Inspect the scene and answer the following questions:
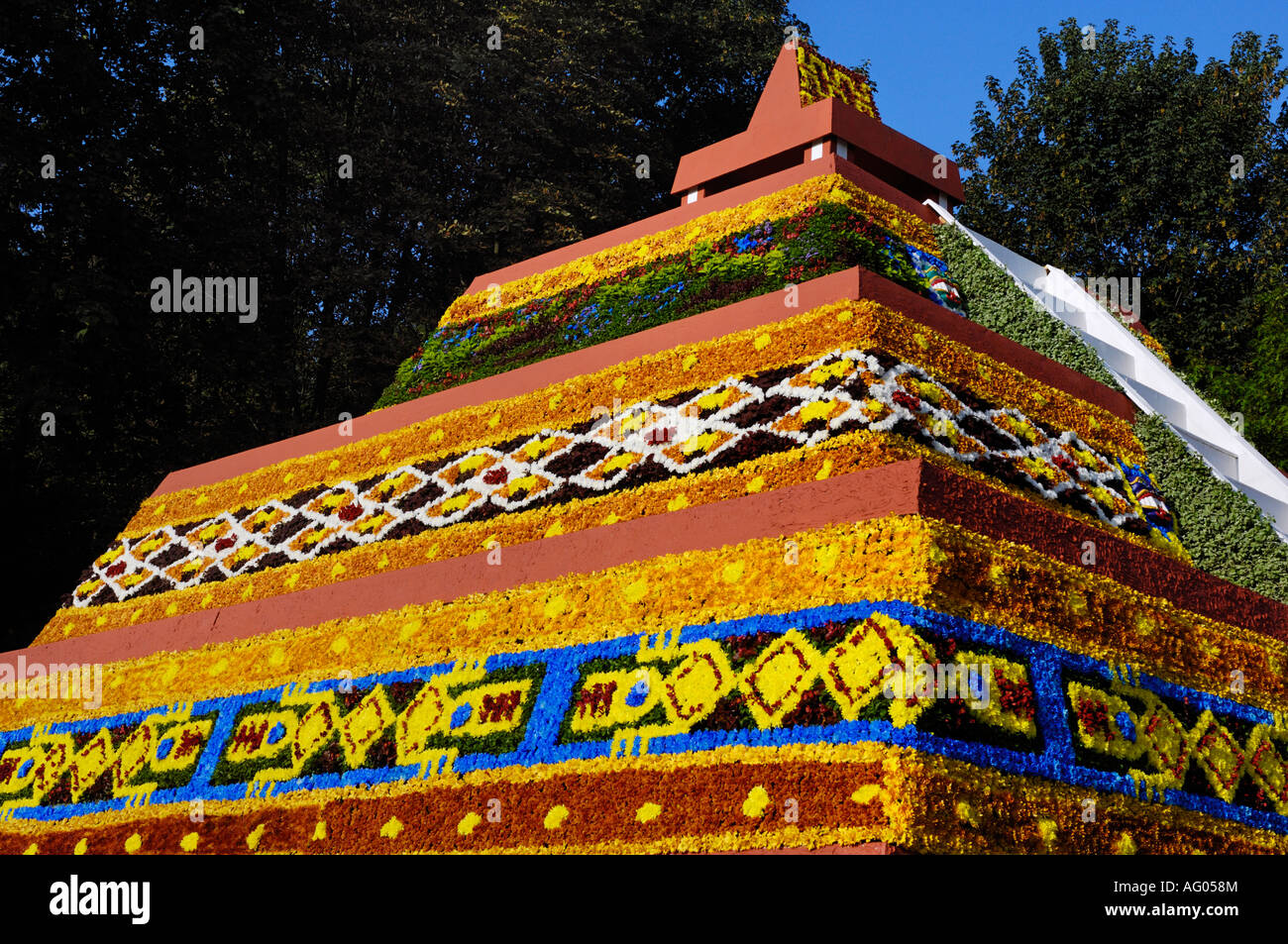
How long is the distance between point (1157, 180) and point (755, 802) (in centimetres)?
1995

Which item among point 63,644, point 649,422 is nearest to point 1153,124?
point 649,422

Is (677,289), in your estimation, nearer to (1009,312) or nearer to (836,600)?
(1009,312)

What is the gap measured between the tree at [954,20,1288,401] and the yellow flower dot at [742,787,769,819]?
16.2m

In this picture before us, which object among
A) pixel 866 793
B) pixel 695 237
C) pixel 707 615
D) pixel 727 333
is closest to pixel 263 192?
pixel 695 237

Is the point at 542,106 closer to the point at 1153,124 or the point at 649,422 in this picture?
the point at 1153,124

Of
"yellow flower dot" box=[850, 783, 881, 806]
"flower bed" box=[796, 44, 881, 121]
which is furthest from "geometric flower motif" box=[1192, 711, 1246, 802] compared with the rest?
"flower bed" box=[796, 44, 881, 121]

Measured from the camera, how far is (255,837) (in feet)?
18.9

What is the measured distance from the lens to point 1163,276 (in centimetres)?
2003

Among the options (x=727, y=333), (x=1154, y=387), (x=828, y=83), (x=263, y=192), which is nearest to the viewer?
(x=727, y=333)

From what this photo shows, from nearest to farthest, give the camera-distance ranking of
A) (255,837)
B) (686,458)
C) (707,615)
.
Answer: (707,615)
(255,837)
(686,458)

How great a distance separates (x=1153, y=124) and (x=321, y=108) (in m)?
15.7

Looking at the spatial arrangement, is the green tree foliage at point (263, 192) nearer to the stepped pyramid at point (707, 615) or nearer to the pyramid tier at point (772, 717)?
the stepped pyramid at point (707, 615)

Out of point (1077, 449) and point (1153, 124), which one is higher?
point (1153, 124)

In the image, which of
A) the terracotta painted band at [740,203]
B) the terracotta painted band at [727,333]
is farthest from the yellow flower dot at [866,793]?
the terracotta painted band at [740,203]
